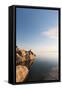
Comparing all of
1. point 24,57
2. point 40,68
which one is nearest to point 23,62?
point 24,57

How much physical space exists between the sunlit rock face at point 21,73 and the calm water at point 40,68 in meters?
0.07

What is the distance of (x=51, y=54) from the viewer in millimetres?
4281

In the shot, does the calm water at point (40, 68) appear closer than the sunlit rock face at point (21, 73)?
No

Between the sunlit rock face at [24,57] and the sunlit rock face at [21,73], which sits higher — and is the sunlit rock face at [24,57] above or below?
above

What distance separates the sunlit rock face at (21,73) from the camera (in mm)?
4059

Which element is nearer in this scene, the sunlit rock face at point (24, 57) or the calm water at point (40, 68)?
the sunlit rock face at point (24, 57)

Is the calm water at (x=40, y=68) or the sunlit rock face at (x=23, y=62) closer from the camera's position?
the sunlit rock face at (x=23, y=62)

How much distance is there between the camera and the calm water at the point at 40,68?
13.7ft

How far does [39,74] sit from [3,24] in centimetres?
82

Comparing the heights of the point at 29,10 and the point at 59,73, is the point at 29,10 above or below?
above
